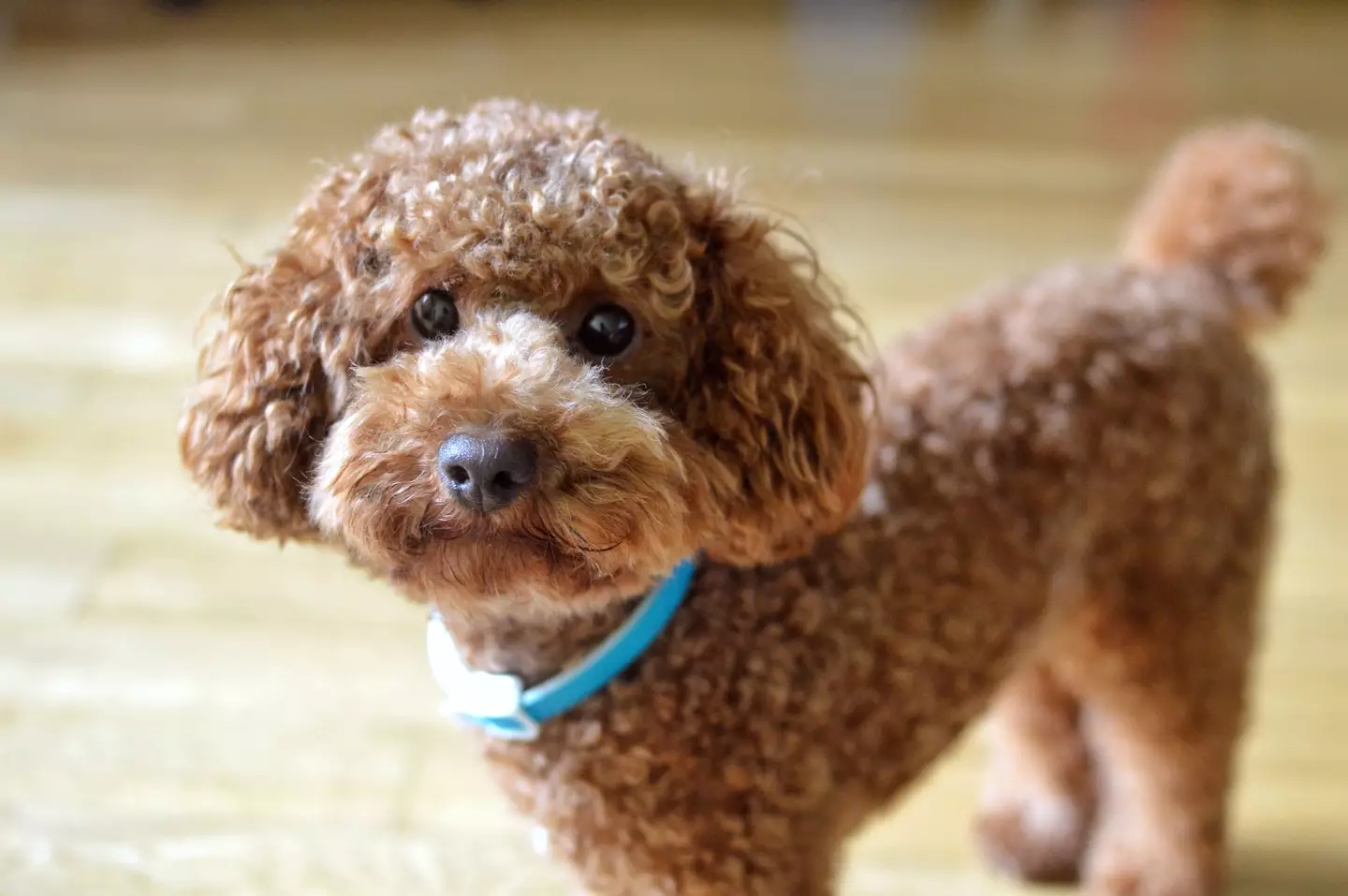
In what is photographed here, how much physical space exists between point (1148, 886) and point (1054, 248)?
124cm

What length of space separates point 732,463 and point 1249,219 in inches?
24.6

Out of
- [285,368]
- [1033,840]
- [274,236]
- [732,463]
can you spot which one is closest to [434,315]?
[285,368]

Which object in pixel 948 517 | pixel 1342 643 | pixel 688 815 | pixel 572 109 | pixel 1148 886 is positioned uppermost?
pixel 572 109

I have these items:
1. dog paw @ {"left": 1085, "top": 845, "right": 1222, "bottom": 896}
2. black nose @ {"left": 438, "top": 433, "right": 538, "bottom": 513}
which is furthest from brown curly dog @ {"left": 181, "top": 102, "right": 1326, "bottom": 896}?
dog paw @ {"left": 1085, "top": 845, "right": 1222, "bottom": 896}

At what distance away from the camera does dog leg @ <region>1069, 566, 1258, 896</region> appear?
119cm

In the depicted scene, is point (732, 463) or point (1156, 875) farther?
point (1156, 875)

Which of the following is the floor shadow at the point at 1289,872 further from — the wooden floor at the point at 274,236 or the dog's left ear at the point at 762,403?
the dog's left ear at the point at 762,403

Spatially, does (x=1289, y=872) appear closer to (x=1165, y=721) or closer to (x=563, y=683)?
(x=1165, y=721)

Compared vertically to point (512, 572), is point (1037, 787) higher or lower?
lower

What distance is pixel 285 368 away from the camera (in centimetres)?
90

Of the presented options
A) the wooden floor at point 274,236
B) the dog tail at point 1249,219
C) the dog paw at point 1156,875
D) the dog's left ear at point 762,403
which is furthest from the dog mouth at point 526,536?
the dog paw at point 1156,875

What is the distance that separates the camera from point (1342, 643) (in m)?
1.62

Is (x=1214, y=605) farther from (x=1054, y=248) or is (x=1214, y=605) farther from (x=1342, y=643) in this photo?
(x=1054, y=248)

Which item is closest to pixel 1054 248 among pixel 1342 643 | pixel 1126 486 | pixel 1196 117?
pixel 1196 117
